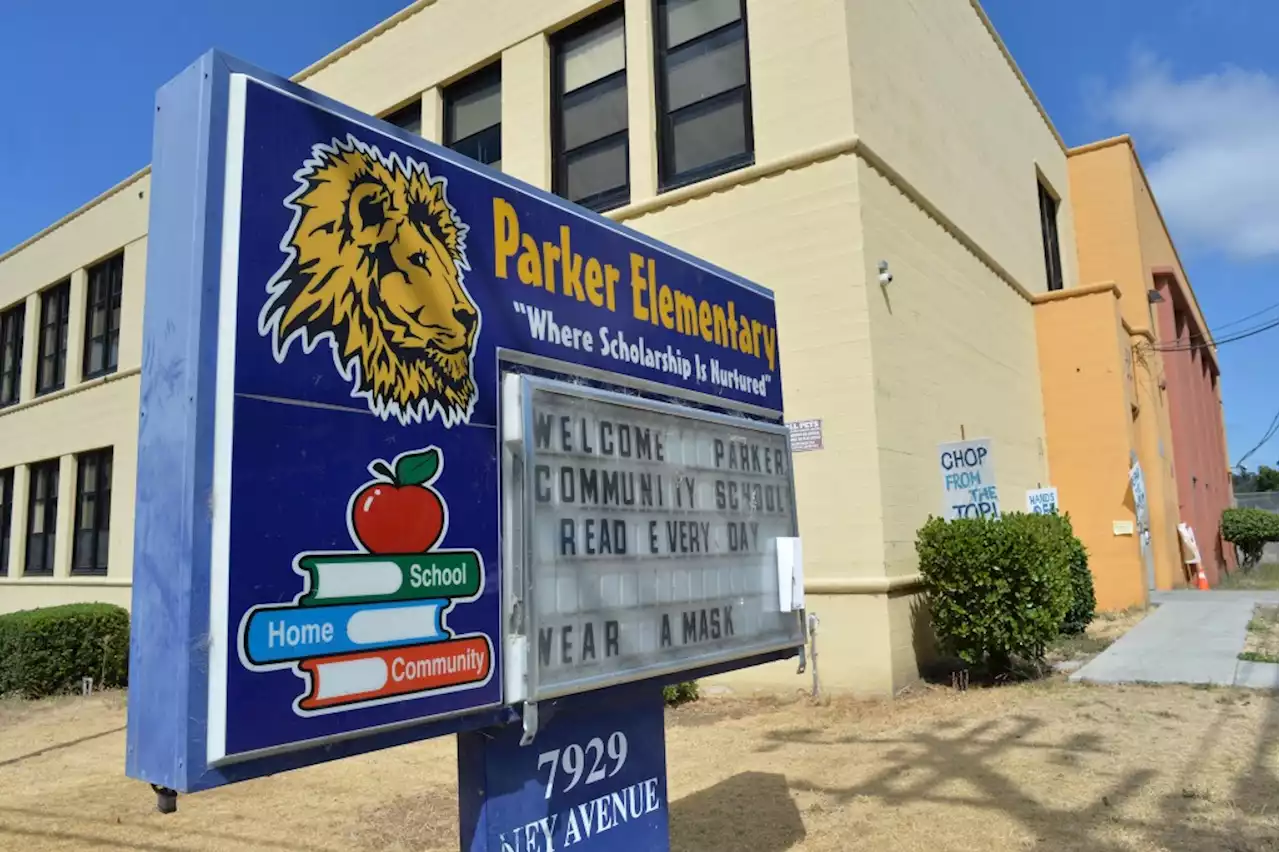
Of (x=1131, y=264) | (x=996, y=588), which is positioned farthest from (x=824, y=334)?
(x=1131, y=264)

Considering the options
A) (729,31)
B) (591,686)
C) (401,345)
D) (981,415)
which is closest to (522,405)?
(401,345)

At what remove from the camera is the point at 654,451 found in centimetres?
414

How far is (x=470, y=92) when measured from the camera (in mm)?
14422

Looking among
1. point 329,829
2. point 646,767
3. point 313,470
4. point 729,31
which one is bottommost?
point 329,829

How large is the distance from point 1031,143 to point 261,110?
1842 centimetres

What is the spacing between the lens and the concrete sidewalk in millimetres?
9227

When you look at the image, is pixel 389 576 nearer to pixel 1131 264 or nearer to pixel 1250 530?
pixel 1131 264

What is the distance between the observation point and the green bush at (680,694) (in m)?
9.83

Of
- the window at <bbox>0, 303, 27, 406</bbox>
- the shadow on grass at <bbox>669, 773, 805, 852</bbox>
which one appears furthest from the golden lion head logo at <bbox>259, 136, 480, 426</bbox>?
the window at <bbox>0, 303, 27, 406</bbox>

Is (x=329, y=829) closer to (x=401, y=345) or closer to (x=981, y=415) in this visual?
(x=401, y=345)

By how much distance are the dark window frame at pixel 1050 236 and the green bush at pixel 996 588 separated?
10.9 m

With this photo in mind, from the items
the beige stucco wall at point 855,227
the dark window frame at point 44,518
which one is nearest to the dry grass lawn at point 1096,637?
the beige stucco wall at point 855,227

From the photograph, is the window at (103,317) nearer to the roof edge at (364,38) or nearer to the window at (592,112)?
the roof edge at (364,38)

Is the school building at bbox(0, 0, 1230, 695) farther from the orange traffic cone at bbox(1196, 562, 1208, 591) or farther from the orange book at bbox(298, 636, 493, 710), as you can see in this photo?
the orange book at bbox(298, 636, 493, 710)
